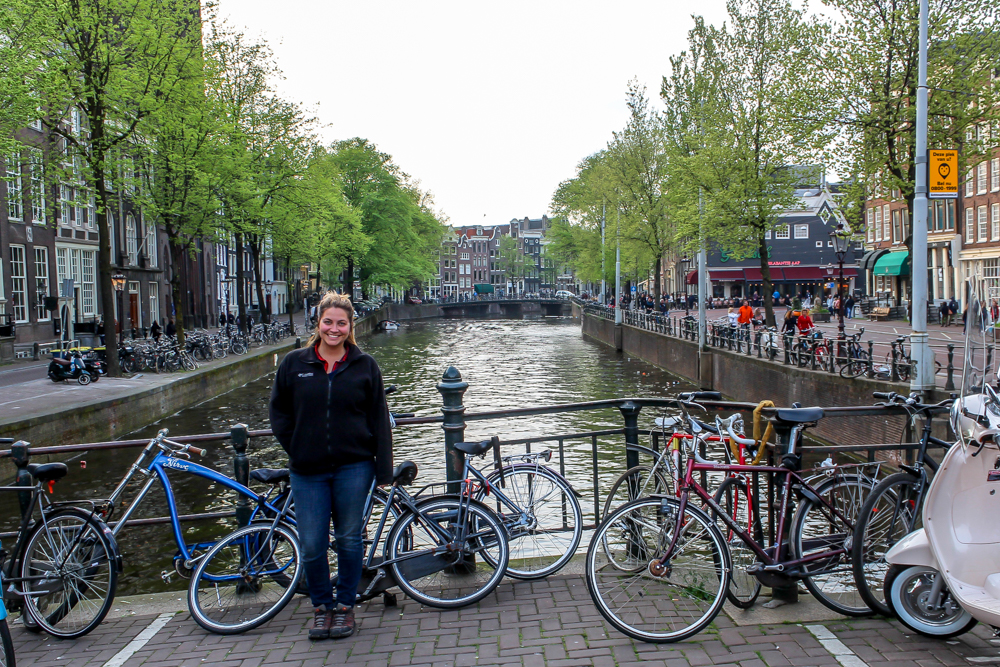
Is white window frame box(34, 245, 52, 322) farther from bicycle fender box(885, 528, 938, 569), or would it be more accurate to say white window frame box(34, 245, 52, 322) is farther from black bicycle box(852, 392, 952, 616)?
bicycle fender box(885, 528, 938, 569)

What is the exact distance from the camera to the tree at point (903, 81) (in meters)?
16.7

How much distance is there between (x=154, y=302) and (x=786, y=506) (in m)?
41.9

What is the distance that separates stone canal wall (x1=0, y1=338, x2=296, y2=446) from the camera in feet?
42.8

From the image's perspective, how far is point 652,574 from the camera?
13.1 ft

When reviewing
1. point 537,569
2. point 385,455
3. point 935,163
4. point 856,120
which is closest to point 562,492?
point 537,569

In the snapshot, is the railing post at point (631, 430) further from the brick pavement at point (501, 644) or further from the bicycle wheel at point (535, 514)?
the brick pavement at point (501, 644)

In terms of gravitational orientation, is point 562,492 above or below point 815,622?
above

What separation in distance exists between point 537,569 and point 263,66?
31.5 meters

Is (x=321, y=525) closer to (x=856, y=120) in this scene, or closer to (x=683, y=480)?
(x=683, y=480)

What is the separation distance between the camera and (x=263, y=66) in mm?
32156

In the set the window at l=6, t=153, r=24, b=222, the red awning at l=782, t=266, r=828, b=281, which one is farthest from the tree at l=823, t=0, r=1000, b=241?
the red awning at l=782, t=266, r=828, b=281

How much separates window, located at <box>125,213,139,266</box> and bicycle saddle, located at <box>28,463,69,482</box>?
1428 inches

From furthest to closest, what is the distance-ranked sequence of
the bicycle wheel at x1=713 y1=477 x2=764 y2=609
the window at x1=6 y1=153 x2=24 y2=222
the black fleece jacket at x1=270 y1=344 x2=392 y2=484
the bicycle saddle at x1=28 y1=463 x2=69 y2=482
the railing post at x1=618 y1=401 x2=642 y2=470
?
the window at x1=6 y1=153 x2=24 y2=222
the railing post at x1=618 y1=401 x2=642 y2=470
the bicycle saddle at x1=28 y1=463 x2=69 y2=482
the bicycle wheel at x1=713 y1=477 x2=764 y2=609
the black fleece jacket at x1=270 y1=344 x2=392 y2=484

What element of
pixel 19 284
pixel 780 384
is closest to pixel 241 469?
pixel 780 384
